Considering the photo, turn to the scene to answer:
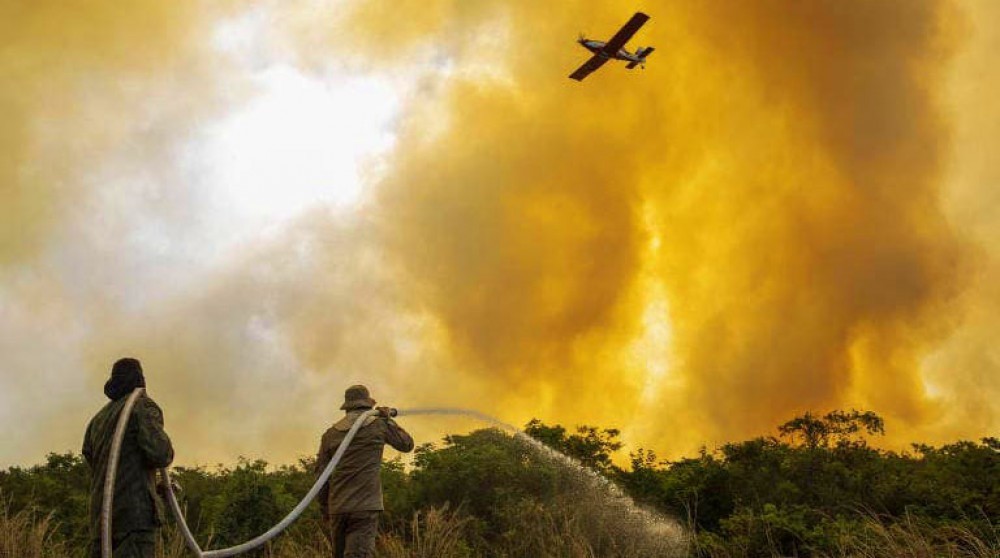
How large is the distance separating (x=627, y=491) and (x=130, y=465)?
14.6 metres

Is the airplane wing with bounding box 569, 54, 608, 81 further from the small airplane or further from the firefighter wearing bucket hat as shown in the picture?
the firefighter wearing bucket hat

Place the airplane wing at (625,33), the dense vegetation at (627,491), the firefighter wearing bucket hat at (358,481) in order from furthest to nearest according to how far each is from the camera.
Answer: the airplane wing at (625,33) < the dense vegetation at (627,491) < the firefighter wearing bucket hat at (358,481)

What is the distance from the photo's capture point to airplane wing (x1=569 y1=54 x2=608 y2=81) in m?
47.1

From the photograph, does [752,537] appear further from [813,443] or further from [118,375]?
[118,375]

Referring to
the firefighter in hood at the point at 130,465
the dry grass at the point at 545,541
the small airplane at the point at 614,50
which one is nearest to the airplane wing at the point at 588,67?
the small airplane at the point at 614,50

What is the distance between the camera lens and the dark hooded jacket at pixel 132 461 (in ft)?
30.4

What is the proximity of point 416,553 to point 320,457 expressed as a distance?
238 centimetres

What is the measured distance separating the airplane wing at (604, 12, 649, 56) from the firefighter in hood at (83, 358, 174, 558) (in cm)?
3852

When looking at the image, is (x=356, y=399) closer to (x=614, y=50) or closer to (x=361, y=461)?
→ (x=361, y=461)

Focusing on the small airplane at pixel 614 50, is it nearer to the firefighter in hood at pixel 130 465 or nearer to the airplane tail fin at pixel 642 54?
the airplane tail fin at pixel 642 54

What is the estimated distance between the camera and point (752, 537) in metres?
19.0

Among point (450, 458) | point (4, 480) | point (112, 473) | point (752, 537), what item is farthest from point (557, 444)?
point (112, 473)

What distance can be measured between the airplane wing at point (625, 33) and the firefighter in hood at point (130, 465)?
1516 inches

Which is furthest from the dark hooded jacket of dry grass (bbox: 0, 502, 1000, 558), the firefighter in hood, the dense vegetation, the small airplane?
the small airplane
